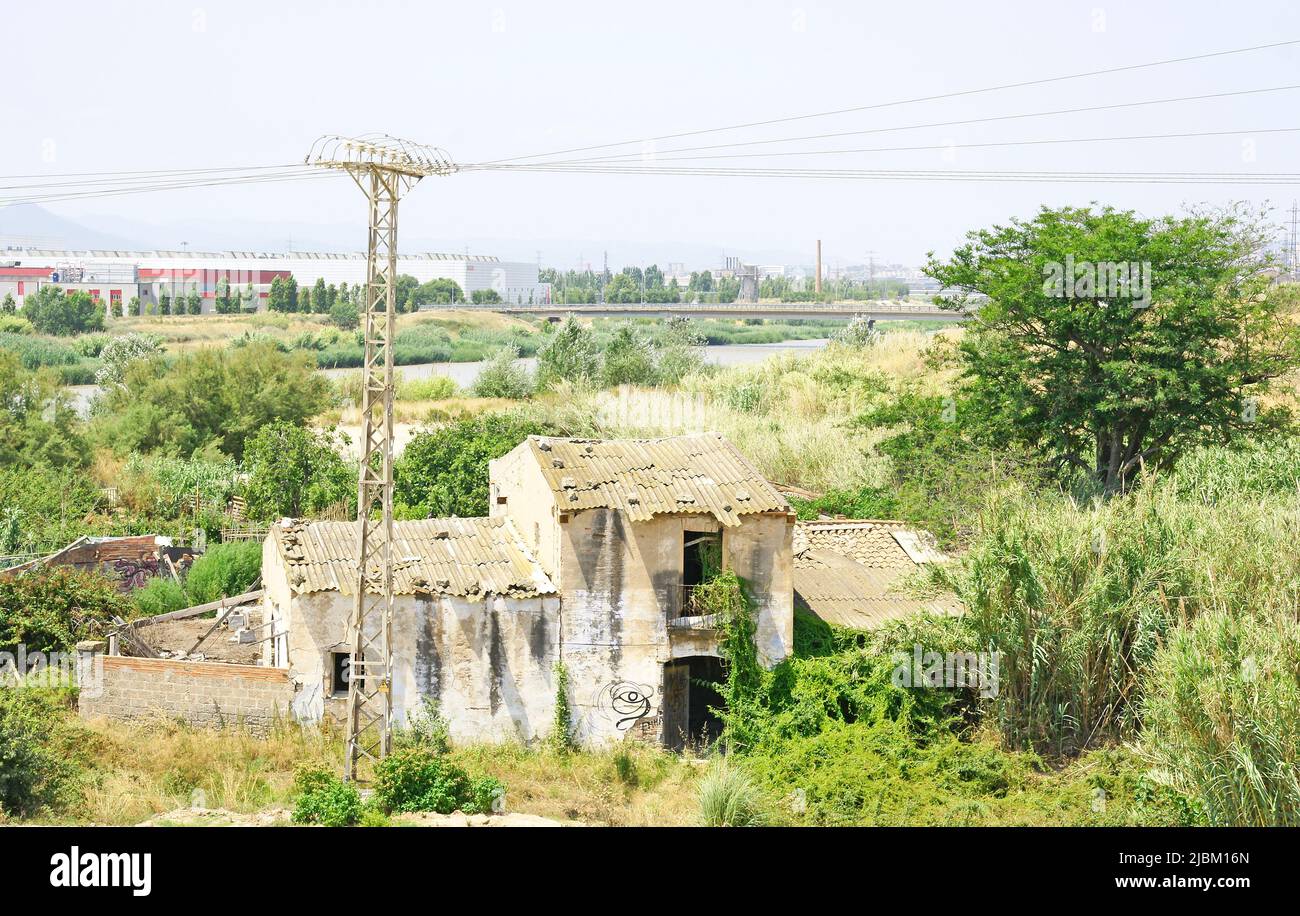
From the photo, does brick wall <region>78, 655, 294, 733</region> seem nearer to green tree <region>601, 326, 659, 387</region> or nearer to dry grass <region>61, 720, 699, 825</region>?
dry grass <region>61, 720, 699, 825</region>

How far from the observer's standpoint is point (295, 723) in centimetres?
2067

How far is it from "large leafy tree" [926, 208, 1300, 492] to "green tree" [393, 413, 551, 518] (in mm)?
11870

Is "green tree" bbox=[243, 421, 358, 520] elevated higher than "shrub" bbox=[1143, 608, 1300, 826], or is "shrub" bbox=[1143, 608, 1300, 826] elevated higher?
"green tree" bbox=[243, 421, 358, 520]

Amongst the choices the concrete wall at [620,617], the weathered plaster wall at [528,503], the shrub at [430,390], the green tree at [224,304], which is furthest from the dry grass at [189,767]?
the green tree at [224,304]

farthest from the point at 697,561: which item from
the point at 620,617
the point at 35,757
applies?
the point at 35,757

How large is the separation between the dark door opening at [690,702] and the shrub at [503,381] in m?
36.5

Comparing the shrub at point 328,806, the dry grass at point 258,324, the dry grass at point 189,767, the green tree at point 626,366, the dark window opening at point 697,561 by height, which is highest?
the dry grass at point 258,324

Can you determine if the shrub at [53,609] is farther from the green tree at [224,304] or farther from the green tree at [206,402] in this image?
the green tree at [224,304]

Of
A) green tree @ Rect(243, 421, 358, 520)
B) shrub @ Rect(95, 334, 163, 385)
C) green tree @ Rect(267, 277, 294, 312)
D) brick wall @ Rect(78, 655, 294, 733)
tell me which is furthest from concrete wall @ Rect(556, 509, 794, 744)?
green tree @ Rect(267, 277, 294, 312)

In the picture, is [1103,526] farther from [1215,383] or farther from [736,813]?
[1215,383]

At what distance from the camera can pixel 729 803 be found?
17219 millimetres

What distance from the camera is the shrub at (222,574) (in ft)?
92.5

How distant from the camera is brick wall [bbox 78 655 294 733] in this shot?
68.3ft
